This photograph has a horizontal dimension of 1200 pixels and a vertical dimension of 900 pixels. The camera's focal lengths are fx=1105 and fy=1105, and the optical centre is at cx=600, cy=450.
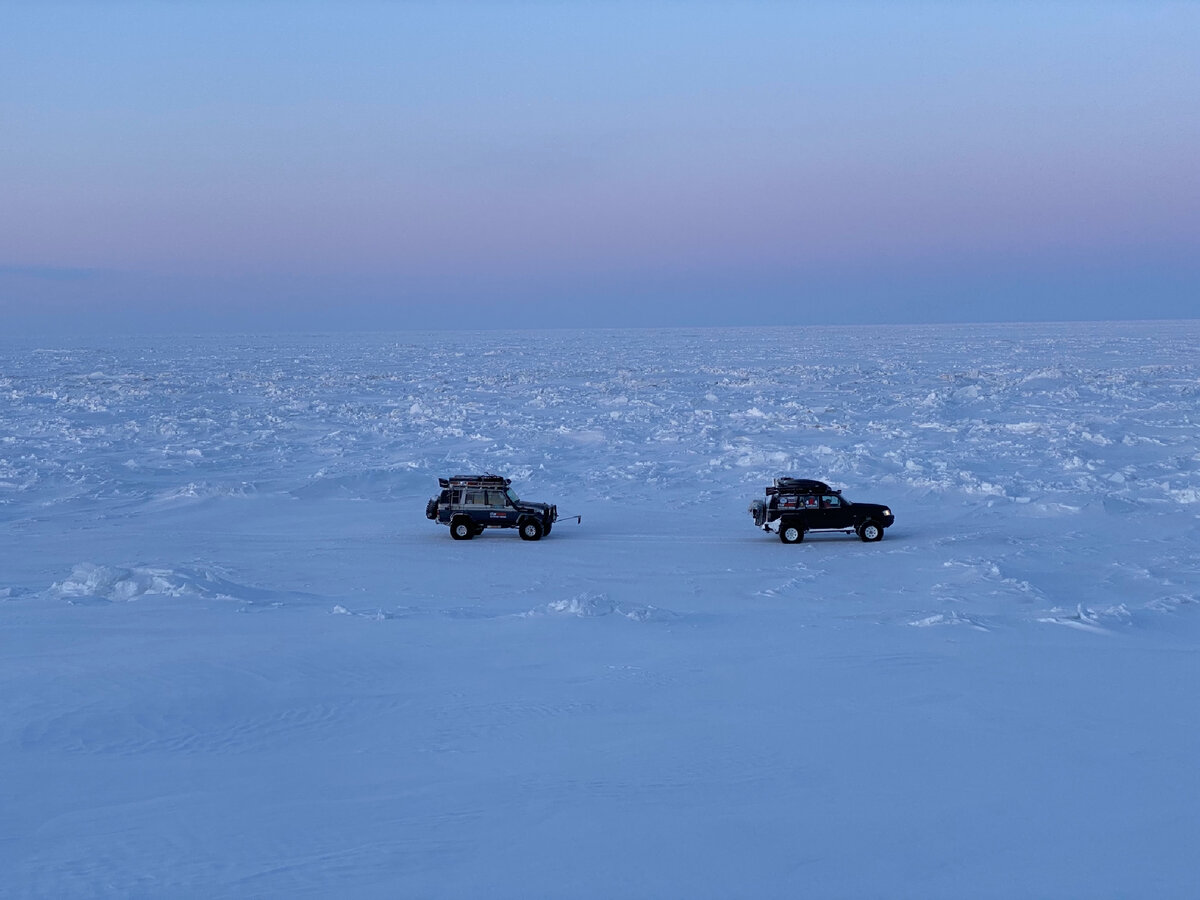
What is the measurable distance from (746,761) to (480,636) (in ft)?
17.8

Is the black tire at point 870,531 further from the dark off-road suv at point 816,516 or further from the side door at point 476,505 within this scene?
the side door at point 476,505

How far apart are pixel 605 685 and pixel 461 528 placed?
11460 mm

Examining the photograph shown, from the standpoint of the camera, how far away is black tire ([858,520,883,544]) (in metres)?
22.5

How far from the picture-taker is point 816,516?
22672 millimetres

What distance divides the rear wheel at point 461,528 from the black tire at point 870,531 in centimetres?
814

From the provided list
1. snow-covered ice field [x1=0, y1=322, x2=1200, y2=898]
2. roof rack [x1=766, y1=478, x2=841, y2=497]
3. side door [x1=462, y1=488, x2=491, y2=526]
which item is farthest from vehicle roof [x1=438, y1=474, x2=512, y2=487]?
roof rack [x1=766, y1=478, x2=841, y2=497]

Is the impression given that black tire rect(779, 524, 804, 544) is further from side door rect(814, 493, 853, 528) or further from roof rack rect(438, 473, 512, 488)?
roof rack rect(438, 473, 512, 488)

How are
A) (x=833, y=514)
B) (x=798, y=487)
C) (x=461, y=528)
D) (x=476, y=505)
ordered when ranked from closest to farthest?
(x=833, y=514) < (x=798, y=487) < (x=461, y=528) < (x=476, y=505)

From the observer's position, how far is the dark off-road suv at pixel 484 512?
23516 mm

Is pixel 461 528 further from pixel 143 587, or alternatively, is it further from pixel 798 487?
pixel 143 587

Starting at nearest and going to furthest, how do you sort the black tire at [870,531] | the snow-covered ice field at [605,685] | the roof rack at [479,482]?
the snow-covered ice field at [605,685], the black tire at [870,531], the roof rack at [479,482]

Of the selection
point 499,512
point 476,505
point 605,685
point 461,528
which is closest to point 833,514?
point 499,512

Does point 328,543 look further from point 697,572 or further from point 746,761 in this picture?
point 746,761

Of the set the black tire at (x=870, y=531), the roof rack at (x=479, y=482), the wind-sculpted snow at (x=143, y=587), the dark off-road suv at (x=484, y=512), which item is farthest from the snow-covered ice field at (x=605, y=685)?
the roof rack at (x=479, y=482)
